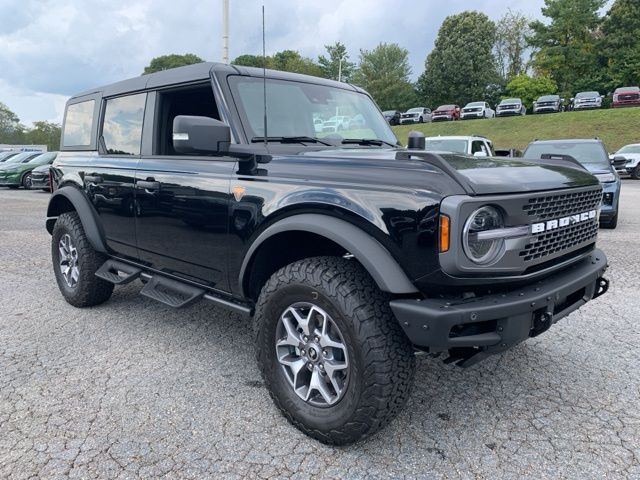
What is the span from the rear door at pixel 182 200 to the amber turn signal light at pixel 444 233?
4.61 ft

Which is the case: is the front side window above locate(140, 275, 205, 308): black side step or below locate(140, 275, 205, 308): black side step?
above

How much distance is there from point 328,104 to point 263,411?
2.18m

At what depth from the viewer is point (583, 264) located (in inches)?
115

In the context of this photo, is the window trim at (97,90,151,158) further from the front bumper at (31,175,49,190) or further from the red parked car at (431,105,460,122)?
the red parked car at (431,105,460,122)

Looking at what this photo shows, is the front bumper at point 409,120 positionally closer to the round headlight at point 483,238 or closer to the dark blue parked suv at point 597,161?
the dark blue parked suv at point 597,161

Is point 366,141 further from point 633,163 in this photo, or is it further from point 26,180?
point 633,163

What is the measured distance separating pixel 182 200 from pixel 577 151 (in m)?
8.76

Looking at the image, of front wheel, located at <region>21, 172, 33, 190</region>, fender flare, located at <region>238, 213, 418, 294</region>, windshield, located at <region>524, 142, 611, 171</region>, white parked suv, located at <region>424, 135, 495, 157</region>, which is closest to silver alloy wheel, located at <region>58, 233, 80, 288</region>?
fender flare, located at <region>238, 213, 418, 294</region>

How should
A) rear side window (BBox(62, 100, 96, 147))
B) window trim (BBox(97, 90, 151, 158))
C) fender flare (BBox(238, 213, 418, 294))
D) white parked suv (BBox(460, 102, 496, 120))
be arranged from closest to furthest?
1. fender flare (BBox(238, 213, 418, 294))
2. window trim (BBox(97, 90, 151, 158))
3. rear side window (BBox(62, 100, 96, 147))
4. white parked suv (BBox(460, 102, 496, 120))

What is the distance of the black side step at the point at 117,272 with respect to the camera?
3.96 meters

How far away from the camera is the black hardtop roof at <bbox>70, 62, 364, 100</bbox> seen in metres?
3.38

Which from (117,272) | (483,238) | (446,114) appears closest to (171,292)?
(117,272)

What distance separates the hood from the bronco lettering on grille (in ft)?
0.54

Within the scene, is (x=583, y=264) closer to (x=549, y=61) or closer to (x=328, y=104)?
(x=328, y=104)
